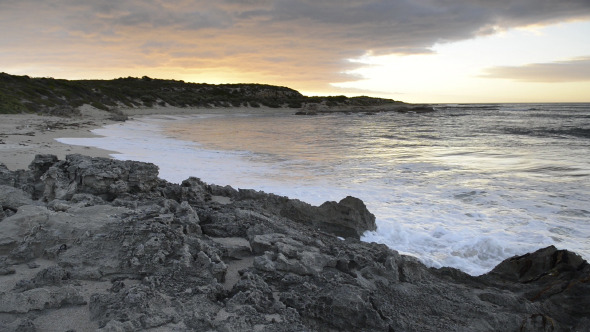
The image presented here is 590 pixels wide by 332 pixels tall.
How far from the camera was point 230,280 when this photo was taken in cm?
354

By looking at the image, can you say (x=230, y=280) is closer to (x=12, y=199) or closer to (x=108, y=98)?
(x=12, y=199)

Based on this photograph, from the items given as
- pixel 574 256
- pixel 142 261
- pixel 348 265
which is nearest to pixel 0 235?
pixel 142 261

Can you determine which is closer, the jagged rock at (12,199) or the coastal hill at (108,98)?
the jagged rock at (12,199)

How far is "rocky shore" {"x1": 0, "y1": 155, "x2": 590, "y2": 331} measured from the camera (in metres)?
2.92

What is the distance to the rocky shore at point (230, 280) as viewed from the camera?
2.92 m

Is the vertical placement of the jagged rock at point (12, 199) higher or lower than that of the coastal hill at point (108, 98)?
lower

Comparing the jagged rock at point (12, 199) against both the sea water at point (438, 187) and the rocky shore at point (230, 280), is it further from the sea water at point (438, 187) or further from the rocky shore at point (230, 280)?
the sea water at point (438, 187)

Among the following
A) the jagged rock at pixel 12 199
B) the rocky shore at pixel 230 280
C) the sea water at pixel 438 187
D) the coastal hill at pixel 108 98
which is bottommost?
the sea water at pixel 438 187

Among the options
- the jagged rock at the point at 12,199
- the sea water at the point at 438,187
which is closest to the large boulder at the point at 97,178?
the jagged rock at the point at 12,199

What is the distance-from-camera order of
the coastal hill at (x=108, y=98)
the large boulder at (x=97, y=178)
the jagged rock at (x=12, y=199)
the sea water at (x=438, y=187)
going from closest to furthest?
the jagged rock at (x=12, y=199)
the large boulder at (x=97, y=178)
the sea water at (x=438, y=187)
the coastal hill at (x=108, y=98)

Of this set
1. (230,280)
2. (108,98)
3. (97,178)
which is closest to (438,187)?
(230,280)

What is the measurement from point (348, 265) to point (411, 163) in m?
9.95

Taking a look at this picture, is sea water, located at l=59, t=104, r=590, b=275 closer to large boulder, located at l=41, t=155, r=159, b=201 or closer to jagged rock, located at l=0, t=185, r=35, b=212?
large boulder, located at l=41, t=155, r=159, b=201

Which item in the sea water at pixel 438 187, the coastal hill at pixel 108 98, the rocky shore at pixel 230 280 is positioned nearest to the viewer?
the rocky shore at pixel 230 280
